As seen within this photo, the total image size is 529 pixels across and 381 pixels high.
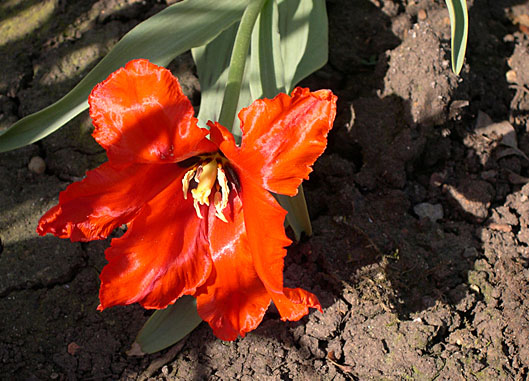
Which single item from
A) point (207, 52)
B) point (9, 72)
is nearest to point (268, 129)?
point (207, 52)

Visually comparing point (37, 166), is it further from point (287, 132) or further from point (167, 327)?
point (287, 132)

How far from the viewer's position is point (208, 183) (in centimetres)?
143

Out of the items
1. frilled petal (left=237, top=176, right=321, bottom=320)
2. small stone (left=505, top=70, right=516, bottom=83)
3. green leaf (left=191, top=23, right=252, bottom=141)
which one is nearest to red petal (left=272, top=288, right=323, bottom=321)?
frilled petal (left=237, top=176, right=321, bottom=320)

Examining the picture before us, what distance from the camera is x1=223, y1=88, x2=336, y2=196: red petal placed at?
1.18 meters

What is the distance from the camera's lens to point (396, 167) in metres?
2.14

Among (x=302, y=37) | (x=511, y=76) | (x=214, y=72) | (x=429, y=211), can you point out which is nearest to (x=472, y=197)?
(x=429, y=211)

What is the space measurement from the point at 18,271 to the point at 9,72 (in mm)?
901

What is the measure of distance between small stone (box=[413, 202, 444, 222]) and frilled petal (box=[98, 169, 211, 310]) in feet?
3.19

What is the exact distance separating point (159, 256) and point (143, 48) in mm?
683

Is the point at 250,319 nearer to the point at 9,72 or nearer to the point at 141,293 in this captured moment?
the point at 141,293

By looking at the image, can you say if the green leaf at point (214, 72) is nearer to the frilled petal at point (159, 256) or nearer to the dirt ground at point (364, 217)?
the dirt ground at point (364, 217)

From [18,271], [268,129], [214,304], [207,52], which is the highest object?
[268,129]

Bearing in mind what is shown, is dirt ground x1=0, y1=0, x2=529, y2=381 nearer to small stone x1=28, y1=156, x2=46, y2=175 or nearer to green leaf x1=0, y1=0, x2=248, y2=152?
small stone x1=28, y1=156, x2=46, y2=175

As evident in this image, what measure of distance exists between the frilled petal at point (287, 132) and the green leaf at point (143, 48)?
2.13 feet
